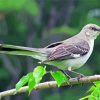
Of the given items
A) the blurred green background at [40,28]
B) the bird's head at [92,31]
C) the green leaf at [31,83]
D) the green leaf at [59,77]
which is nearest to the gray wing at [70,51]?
the bird's head at [92,31]

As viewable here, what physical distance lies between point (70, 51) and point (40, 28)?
111 feet

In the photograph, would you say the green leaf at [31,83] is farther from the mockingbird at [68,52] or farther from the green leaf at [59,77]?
the mockingbird at [68,52]

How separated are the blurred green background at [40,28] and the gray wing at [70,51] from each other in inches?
949

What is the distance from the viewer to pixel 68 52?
776cm

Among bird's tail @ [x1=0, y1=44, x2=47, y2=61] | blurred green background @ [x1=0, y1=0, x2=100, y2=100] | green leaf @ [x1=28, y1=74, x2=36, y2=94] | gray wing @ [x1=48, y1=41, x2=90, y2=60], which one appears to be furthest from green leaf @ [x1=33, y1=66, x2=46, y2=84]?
blurred green background @ [x1=0, y1=0, x2=100, y2=100]

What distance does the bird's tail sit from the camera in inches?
241

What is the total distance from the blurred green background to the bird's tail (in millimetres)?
24905

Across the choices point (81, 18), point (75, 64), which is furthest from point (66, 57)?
point (81, 18)

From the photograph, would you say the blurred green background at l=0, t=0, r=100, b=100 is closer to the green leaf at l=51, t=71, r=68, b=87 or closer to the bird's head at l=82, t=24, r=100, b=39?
the bird's head at l=82, t=24, r=100, b=39

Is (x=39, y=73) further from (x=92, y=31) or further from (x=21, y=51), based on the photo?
(x=92, y=31)

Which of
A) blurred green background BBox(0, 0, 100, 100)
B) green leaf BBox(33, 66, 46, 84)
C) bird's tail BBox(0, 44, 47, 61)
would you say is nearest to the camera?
green leaf BBox(33, 66, 46, 84)

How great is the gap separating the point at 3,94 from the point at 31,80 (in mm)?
278

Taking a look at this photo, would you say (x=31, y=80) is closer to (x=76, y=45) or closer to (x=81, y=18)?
(x=76, y=45)

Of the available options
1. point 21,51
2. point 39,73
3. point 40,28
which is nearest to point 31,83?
point 39,73
